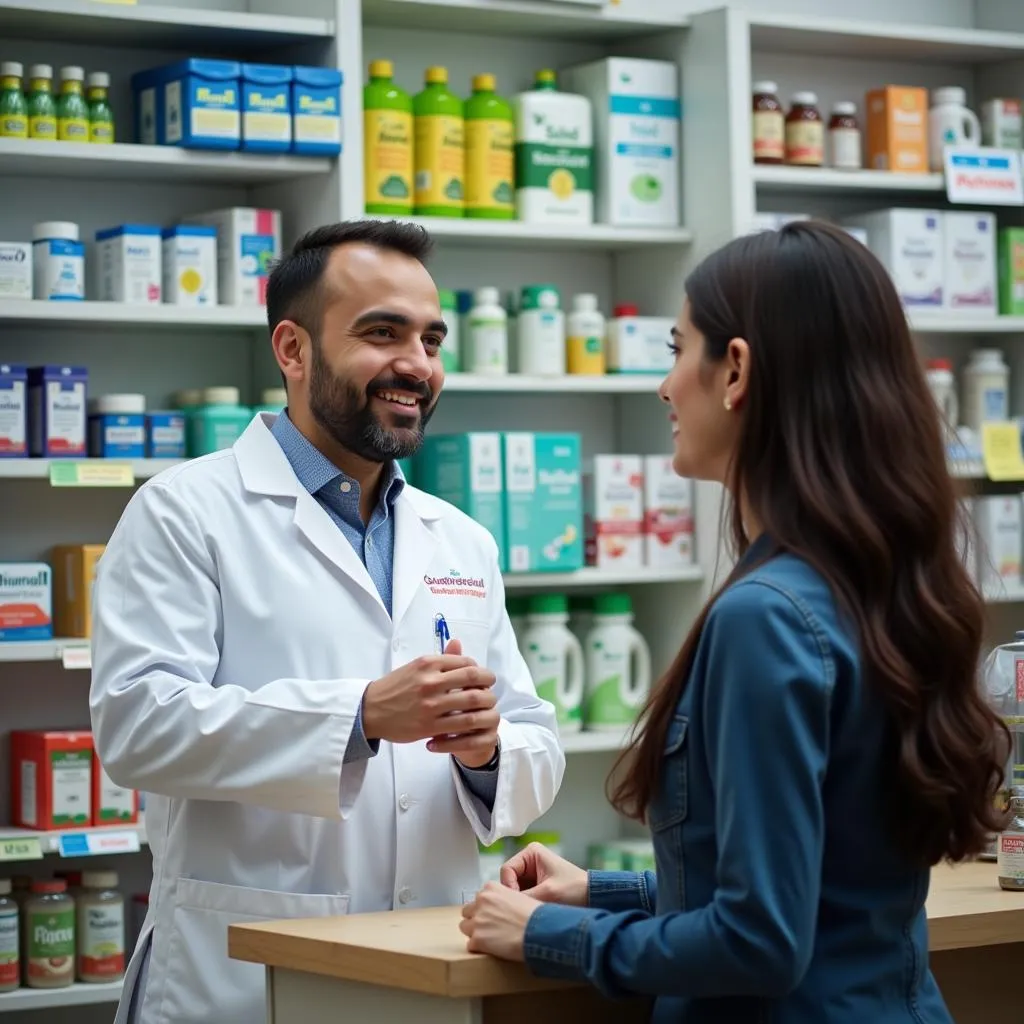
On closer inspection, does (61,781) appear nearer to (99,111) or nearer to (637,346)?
(99,111)

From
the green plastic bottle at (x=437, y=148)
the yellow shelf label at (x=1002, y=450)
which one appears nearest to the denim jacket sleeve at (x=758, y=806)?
the green plastic bottle at (x=437, y=148)

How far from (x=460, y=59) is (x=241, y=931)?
3030mm

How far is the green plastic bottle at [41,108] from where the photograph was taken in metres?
3.65

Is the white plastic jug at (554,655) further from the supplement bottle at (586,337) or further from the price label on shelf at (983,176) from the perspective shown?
the price label on shelf at (983,176)

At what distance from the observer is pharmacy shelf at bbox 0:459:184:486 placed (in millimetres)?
3555

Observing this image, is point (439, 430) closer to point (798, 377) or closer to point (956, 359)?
point (956, 359)

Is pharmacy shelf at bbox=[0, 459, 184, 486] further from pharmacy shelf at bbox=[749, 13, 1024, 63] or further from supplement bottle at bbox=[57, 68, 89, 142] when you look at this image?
pharmacy shelf at bbox=[749, 13, 1024, 63]

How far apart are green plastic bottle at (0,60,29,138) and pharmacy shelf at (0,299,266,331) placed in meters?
0.36

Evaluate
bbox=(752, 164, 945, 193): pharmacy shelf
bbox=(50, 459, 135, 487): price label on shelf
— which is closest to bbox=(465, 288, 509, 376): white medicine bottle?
bbox=(752, 164, 945, 193): pharmacy shelf

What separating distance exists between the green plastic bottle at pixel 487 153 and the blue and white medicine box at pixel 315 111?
45cm

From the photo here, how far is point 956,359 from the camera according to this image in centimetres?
505

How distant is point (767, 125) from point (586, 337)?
74 centimetres

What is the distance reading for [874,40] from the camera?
4.61m

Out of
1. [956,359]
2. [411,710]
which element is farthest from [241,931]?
[956,359]
